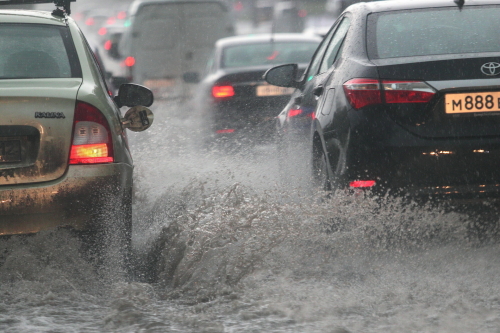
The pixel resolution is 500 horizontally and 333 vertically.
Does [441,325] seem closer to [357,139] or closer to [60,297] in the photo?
[357,139]

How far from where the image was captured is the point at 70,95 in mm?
5004

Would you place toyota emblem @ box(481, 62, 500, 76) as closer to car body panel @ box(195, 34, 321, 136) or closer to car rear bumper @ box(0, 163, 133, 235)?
car rear bumper @ box(0, 163, 133, 235)

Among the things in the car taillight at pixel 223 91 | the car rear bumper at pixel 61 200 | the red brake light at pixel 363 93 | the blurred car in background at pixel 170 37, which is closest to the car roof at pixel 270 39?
the car taillight at pixel 223 91

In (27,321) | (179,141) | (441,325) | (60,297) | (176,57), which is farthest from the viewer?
(176,57)

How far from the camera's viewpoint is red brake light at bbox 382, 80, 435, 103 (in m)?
5.27

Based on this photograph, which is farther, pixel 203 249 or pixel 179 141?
pixel 179 141

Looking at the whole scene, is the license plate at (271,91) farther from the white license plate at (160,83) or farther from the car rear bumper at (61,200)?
the white license plate at (160,83)

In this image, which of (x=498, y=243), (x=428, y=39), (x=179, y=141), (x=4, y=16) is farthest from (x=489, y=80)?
(x=179, y=141)

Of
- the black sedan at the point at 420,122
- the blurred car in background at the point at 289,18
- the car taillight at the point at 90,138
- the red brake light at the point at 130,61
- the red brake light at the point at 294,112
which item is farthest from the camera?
the blurred car in background at the point at 289,18

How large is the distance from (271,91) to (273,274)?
681cm

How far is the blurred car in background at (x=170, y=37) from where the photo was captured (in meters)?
21.9

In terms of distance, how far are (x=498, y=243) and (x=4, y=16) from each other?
3346 mm

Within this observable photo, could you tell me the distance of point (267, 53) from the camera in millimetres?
13289

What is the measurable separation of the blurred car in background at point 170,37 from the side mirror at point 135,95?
50.7 ft
